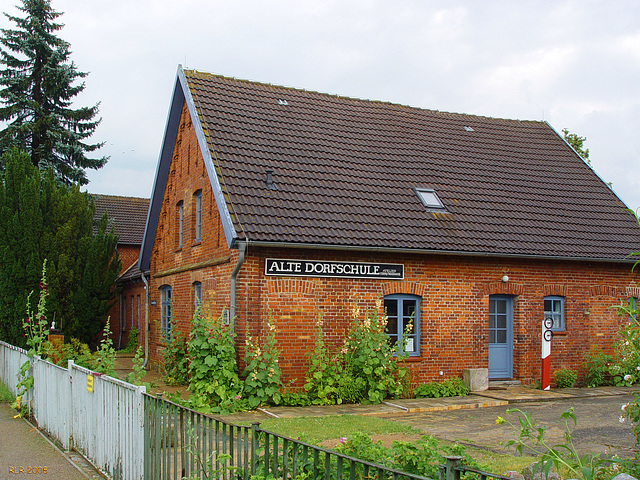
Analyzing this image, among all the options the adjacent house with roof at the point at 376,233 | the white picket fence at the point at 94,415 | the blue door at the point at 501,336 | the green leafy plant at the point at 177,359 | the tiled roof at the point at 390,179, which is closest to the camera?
the white picket fence at the point at 94,415

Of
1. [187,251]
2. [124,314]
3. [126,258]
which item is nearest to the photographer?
[187,251]

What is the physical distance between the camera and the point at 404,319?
1548 centimetres

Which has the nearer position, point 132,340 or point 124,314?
point 132,340

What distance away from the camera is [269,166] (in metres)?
15.8

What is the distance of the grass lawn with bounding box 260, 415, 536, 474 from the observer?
9.01 m

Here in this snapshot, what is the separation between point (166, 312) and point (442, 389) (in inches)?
354

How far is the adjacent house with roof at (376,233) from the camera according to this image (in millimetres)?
14250

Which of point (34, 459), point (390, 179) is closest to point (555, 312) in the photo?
point (390, 179)

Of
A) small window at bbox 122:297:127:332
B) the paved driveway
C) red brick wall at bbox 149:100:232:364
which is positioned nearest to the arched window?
red brick wall at bbox 149:100:232:364

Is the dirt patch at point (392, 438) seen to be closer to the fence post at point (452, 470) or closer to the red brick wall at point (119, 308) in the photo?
the fence post at point (452, 470)

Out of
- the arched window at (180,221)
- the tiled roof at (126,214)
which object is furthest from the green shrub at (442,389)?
the tiled roof at (126,214)

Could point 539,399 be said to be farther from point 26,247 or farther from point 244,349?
point 26,247

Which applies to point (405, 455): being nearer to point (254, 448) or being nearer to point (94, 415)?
point (254, 448)

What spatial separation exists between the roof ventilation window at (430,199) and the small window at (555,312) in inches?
140
